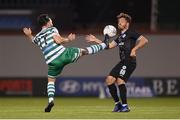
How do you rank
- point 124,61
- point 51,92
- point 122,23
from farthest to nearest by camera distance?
point 124,61
point 122,23
point 51,92

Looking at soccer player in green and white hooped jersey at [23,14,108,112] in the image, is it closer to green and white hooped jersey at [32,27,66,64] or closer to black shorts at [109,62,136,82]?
green and white hooped jersey at [32,27,66,64]

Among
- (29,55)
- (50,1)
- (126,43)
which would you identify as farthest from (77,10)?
(126,43)

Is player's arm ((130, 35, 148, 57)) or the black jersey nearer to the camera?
player's arm ((130, 35, 148, 57))

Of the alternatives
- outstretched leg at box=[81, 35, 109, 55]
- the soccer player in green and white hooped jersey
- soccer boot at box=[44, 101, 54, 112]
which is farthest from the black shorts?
soccer boot at box=[44, 101, 54, 112]

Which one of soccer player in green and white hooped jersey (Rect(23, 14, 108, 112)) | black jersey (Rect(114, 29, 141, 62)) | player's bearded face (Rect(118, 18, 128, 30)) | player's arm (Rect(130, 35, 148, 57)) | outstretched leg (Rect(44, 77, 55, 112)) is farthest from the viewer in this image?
black jersey (Rect(114, 29, 141, 62))

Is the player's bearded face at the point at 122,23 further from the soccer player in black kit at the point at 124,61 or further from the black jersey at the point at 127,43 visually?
the black jersey at the point at 127,43

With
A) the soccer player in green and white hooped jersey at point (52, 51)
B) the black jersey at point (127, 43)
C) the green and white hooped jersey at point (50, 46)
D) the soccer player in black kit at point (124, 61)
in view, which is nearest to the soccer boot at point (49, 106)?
the soccer player in green and white hooped jersey at point (52, 51)

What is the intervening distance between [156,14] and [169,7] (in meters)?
0.52

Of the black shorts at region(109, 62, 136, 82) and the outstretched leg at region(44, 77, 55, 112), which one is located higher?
the black shorts at region(109, 62, 136, 82)

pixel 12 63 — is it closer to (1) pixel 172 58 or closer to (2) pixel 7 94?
(2) pixel 7 94

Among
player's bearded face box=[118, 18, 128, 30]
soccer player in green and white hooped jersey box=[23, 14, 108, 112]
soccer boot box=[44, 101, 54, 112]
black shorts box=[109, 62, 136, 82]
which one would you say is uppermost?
player's bearded face box=[118, 18, 128, 30]

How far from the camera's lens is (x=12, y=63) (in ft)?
85.3

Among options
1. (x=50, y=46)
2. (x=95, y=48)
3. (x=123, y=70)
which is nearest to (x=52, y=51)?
(x=50, y=46)

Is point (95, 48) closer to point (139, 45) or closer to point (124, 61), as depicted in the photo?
point (124, 61)
